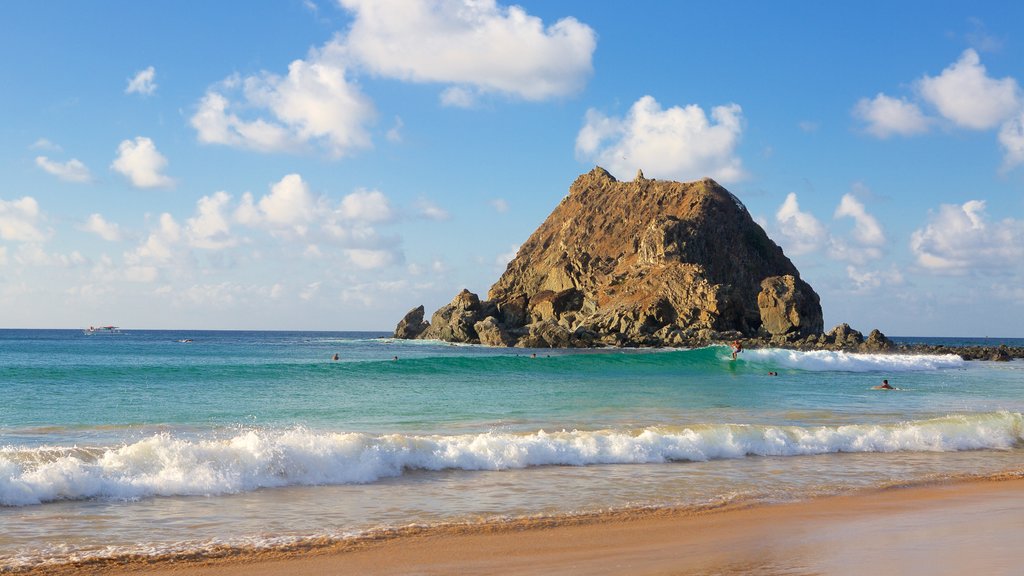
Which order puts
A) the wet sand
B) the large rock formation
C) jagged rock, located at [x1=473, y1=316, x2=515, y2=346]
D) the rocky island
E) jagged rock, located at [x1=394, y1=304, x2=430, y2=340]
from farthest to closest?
jagged rock, located at [x1=394, y1=304, x2=430, y2=340], jagged rock, located at [x1=473, y1=316, x2=515, y2=346], the large rock formation, the rocky island, the wet sand

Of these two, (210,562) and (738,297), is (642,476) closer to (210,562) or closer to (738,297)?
(210,562)

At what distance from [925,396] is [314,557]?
2653cm

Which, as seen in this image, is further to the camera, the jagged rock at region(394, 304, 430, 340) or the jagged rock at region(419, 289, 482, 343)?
the jagged rock at region(394, 304, 430, 340)

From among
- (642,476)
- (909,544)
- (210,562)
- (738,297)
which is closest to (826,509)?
(909,544)

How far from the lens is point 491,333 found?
81562mm

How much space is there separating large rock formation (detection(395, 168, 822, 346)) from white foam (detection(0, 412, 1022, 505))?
55.9 meters

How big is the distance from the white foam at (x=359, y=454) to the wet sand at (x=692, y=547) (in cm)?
A: 327

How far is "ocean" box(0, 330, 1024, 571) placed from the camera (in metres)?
9.01

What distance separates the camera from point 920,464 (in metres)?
13.8

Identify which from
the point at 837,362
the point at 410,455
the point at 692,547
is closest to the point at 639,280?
the point at 837,362

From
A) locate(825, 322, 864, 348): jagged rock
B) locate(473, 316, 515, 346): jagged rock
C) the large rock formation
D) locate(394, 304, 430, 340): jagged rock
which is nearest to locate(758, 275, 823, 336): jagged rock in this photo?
the large rock formation

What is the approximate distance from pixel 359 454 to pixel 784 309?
71.6 metres

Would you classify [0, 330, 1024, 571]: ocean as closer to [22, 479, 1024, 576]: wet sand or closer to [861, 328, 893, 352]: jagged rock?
[22, 479, 1024, 576]: wet sand

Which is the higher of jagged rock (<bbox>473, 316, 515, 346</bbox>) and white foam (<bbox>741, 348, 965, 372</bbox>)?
jagged rock (<bbox>473, 316, 515, 346</bbox>)
